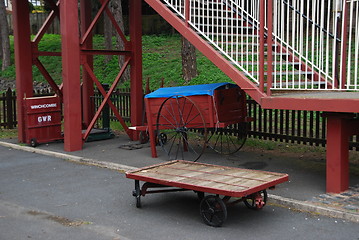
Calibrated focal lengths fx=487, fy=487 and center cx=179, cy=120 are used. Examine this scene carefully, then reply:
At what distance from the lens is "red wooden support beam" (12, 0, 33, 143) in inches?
483

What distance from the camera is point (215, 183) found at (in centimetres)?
600

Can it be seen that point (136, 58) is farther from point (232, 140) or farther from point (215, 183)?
Result: point (215, 183)

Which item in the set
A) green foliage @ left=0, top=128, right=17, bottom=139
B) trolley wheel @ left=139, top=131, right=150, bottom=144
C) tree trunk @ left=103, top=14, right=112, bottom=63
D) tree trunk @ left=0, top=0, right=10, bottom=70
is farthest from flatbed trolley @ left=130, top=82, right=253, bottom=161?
tree trunk @ left=0, top=0, right=10, bottom=70

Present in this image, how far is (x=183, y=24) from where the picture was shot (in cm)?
934

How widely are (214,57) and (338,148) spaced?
2.85 m

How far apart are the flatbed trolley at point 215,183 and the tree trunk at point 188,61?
37.0ft

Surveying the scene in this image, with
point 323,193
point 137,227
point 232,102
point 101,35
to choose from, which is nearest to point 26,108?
point 232,102

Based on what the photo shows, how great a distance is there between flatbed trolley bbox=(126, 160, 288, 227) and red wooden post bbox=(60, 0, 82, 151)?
14.5 ft

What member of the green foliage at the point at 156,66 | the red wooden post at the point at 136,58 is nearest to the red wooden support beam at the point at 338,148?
the red wooden post at the point at 136,58

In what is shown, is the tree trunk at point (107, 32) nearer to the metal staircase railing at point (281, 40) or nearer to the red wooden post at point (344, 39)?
the metal staircase railing at point (281, 40)

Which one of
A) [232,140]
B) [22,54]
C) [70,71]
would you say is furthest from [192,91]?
[22,54]

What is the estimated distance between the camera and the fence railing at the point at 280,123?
1052cm

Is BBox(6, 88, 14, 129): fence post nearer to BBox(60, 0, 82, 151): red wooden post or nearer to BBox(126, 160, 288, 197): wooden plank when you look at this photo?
BBox(60, 0, 82, 151): red wooden post

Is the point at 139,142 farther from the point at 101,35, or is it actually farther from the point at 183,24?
the point at 101,35
